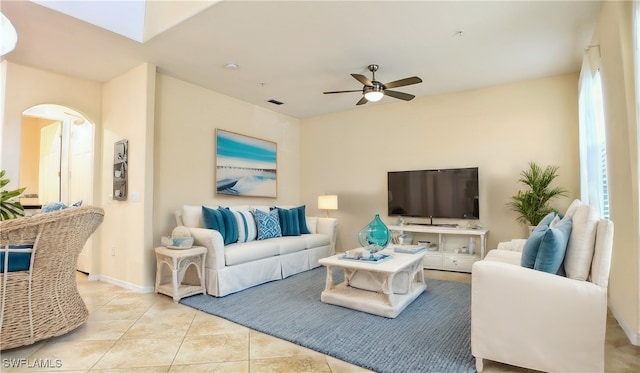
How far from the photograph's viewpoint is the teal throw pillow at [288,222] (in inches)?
187

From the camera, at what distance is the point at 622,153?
7.68ft

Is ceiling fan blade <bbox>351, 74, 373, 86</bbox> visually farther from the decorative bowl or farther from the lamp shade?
the decorative bowl

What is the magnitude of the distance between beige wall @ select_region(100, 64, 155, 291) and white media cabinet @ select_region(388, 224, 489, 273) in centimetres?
331

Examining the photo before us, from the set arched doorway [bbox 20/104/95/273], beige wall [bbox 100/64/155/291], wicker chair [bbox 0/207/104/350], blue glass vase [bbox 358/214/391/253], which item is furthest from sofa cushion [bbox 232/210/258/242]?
arched doorway [bbox 20/104/95/273]

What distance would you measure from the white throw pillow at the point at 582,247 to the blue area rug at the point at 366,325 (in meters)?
0.81

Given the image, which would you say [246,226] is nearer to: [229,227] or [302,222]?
[229,227]

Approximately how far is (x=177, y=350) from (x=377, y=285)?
5.75 ft

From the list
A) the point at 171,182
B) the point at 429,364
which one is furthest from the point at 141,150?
the point at 429,364

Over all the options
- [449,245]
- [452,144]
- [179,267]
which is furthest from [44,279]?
[452,144]

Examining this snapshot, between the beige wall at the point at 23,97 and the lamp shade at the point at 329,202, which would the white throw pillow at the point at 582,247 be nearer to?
the lamp shade at the point at 329,202

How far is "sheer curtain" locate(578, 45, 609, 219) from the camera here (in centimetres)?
300

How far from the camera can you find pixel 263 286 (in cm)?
382

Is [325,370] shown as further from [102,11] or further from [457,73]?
[457,73]

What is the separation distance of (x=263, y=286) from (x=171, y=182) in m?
1.77
